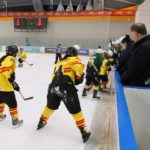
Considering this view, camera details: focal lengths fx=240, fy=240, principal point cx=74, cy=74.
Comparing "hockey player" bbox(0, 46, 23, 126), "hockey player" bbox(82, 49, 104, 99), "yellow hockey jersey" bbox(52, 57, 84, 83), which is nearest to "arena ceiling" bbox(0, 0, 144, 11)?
"hockey player" bbox(82, 49, 104, 99)

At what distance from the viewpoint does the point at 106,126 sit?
3830mm

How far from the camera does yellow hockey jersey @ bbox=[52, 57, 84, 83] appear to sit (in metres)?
3.21

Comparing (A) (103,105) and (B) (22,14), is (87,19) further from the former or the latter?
(A) (103,105)

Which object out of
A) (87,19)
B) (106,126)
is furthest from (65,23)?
(106,126)

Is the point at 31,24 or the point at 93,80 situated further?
the point at 31,24

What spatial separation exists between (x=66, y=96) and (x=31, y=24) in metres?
16.4

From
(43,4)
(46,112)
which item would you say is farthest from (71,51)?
(43,4)

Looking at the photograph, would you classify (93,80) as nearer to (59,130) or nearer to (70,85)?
(59,130)

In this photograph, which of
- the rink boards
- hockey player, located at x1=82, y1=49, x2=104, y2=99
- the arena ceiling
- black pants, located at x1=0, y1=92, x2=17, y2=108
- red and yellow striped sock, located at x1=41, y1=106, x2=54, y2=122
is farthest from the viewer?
the arena ceiling

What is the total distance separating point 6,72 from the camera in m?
3.50

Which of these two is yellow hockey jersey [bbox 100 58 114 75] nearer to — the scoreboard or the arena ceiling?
the scoreboard

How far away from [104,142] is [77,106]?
0.61 meters

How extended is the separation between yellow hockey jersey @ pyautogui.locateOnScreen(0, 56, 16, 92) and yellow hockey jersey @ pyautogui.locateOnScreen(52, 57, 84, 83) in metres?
0.72

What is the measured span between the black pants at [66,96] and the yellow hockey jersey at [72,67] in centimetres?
15
